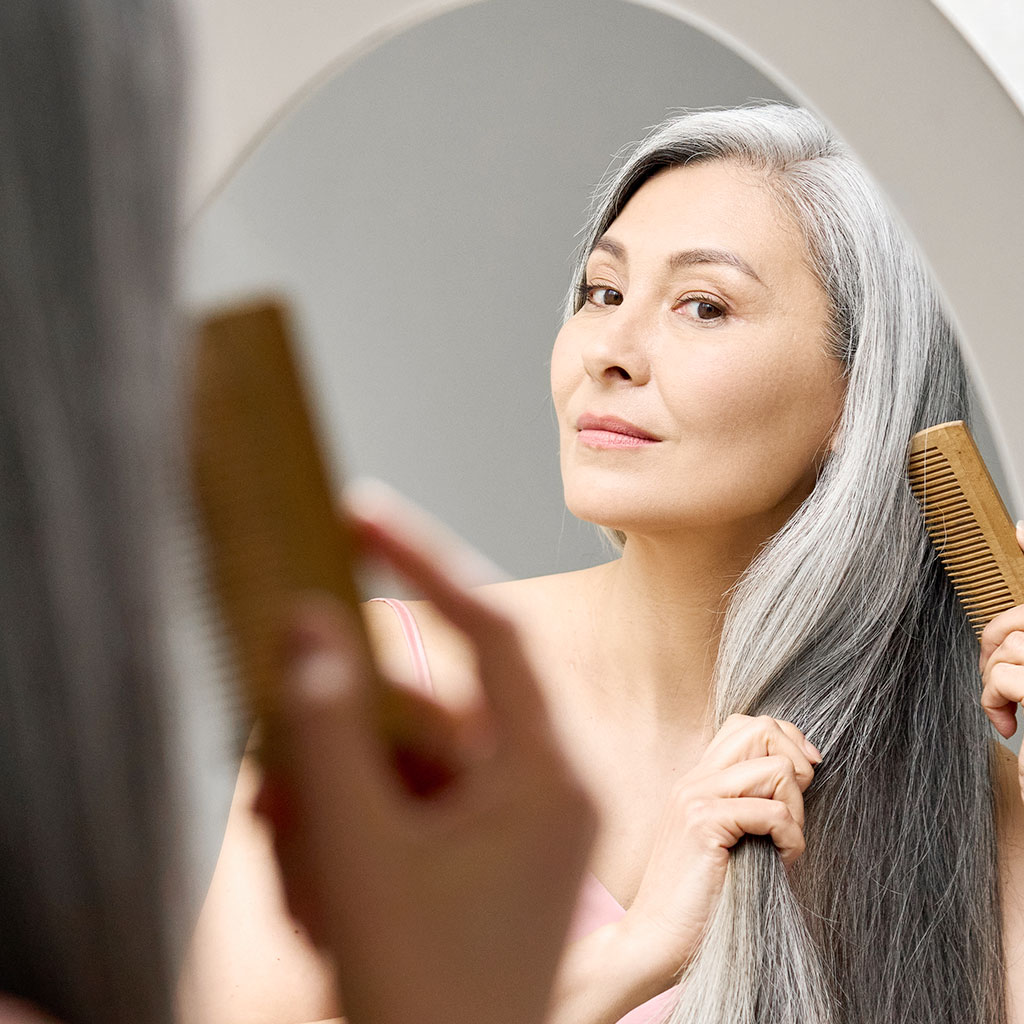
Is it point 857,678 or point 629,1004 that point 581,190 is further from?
point 629,1004

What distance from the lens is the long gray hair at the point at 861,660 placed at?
A: 55 centimetres

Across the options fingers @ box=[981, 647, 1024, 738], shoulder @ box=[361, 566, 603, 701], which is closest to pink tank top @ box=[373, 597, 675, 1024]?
shoulder @ box=[361, 566, 603, 701]

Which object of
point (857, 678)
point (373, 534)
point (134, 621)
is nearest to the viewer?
point (134, 621)

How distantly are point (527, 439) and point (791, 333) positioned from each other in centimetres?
15

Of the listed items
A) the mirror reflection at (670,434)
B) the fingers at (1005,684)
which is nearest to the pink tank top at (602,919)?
the mirror reflection at (670,434)

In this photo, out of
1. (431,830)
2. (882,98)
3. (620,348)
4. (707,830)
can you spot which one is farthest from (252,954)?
(882,98)

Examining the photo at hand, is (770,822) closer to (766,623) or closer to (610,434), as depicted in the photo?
(766,623)

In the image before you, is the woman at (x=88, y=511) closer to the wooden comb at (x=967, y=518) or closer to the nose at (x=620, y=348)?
the nose at (x=620, y=348)

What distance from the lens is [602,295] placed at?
544 millimetres

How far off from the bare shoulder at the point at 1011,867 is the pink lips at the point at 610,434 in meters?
0.29

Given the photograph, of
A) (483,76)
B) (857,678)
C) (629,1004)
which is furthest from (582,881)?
(483,76)

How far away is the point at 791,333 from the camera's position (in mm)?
546

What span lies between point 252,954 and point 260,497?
0.23 meters

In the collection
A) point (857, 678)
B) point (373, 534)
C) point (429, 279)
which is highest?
point (429, 279)
